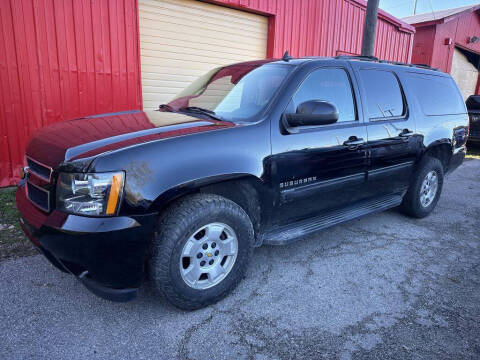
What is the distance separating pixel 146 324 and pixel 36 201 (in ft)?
3.66

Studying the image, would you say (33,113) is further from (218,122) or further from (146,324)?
(146,324)

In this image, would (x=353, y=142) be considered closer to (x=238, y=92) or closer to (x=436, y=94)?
(x=238, y=92)

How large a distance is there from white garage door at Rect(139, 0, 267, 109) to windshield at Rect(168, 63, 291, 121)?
3.19 m

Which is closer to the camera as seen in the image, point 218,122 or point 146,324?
point 146,324

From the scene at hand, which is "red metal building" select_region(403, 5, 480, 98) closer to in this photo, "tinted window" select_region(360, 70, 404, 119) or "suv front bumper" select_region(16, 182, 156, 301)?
"tinted window" select_region(360, 70, 404, 119)

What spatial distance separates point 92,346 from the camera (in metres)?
2.13

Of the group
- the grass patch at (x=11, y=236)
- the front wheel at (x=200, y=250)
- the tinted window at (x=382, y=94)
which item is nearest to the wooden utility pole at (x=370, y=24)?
the tinted window at (x=382, y=94)

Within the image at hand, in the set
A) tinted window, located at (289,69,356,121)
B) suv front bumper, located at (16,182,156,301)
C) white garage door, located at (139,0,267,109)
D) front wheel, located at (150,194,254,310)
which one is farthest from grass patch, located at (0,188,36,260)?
white garage door, located at (139,0,267,109)

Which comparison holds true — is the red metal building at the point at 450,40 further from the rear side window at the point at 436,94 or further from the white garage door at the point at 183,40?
the rear side window at the point at 436,94

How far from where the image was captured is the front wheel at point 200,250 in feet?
7.39

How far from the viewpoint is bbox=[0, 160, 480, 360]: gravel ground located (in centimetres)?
214

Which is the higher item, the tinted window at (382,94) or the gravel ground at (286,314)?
the tinted window at (382,94)

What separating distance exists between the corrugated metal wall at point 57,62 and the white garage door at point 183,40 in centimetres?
46

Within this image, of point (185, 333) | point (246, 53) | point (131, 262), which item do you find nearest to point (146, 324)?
point (185, 333)
